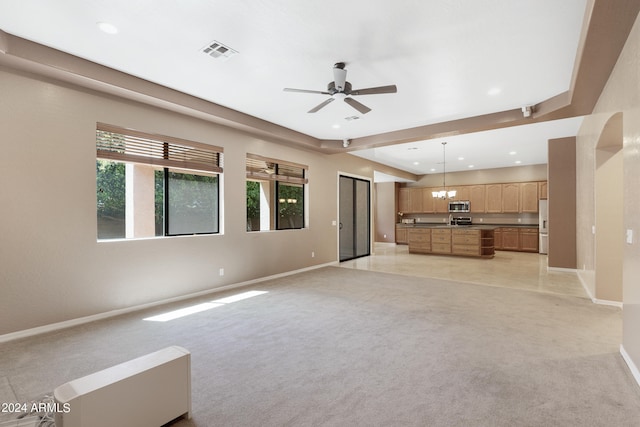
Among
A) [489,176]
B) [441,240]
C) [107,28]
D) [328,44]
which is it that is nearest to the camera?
Answer: [107,28]

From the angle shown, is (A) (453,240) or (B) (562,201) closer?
(B) (562,201)

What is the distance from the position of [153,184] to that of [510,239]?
35.5 feet

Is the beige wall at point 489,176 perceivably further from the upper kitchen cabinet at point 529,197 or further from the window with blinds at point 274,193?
the window with blinds at point 274,193

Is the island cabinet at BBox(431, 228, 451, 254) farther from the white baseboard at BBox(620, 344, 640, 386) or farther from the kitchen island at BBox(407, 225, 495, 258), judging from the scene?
the white baseboard at BBox(620, 344, 640, 386)

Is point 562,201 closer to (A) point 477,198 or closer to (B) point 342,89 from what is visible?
(A) point 477,198

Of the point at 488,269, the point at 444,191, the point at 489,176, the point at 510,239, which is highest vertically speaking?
the point at 489,176

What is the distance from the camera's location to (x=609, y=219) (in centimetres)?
414

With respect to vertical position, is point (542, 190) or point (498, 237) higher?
point (542, 190)

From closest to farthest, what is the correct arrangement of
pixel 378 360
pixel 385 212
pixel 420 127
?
1. pixel 378 360
2. pixel 420 127
3. pixel 385 212

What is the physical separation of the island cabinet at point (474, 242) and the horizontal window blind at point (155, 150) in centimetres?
731

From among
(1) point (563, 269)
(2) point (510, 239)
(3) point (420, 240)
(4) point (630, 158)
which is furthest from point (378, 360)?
(2) point (510, 239)

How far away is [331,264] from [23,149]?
6.06 meters

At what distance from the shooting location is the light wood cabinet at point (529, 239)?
997 cm

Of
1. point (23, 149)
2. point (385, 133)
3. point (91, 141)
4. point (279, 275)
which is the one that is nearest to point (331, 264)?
point (279, 275)
